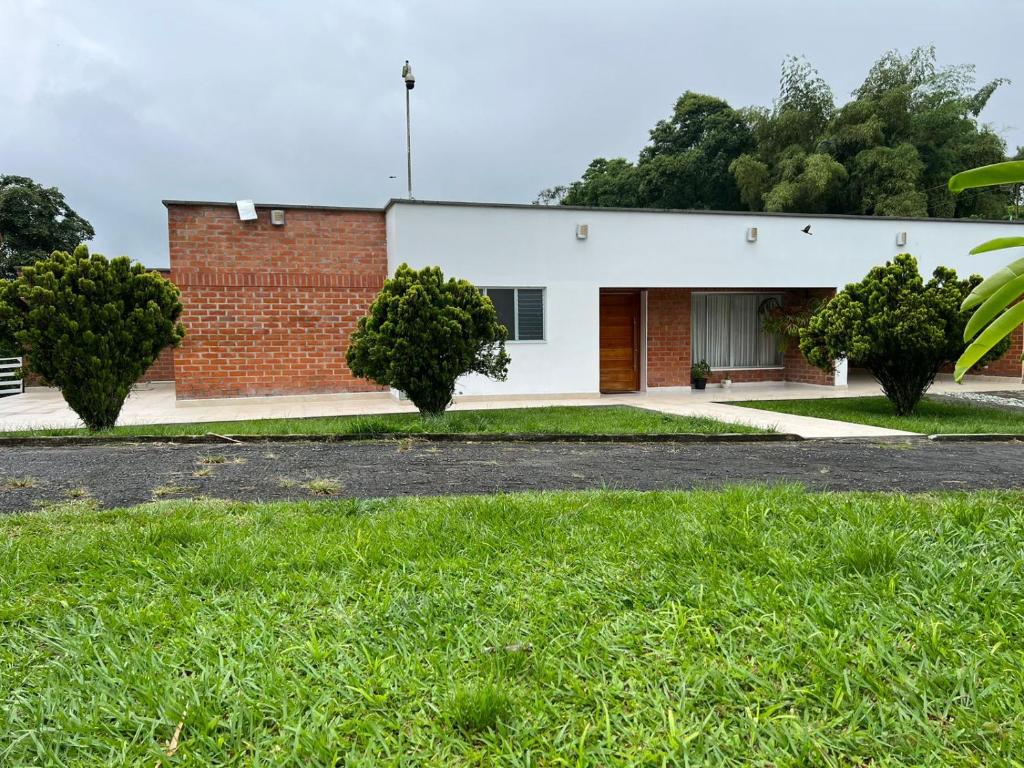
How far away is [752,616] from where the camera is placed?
2.20 m

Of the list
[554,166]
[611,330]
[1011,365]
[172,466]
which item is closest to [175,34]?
[611,330]

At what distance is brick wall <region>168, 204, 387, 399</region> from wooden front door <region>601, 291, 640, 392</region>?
5176mm

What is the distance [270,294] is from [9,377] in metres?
9.07

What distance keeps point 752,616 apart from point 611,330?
12989 mm

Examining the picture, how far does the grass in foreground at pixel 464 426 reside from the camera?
7836 millimetres

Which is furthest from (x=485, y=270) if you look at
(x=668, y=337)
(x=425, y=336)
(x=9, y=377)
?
(x=9, y=377)

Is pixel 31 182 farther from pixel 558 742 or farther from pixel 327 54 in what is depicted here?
pixel 558 742

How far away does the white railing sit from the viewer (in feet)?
54.3

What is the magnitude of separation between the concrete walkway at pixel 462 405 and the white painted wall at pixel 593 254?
96 cm

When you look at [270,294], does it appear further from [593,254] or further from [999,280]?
[999,280]

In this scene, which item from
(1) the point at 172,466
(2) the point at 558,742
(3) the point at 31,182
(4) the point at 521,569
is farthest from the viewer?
(3) the point at 31,182

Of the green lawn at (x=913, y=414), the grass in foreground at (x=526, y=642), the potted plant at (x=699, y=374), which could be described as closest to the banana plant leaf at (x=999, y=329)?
the grass in foreground at (x=526, y=642)

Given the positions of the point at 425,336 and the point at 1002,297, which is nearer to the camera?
the point at 1002,297

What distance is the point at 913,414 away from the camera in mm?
10180
